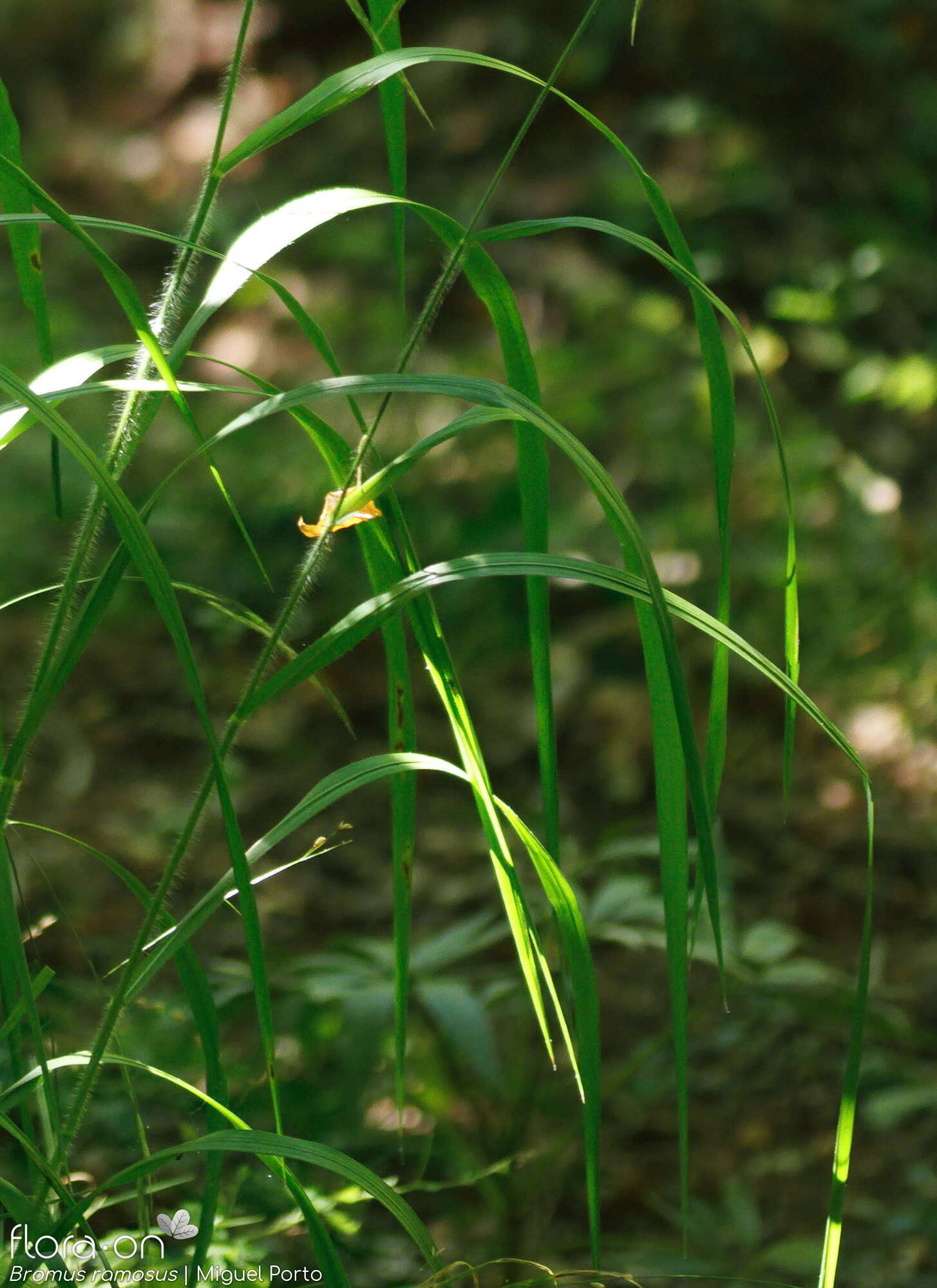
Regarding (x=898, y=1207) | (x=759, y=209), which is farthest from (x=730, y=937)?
(x=759, y=209)

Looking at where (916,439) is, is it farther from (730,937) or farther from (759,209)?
(730,937)

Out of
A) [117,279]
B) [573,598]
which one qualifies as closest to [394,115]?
[117,279]

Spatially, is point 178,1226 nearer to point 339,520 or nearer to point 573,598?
point 339,520

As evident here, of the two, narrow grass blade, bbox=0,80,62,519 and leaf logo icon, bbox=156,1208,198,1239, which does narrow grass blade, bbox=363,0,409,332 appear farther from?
leaf logo icon, bbox=156,1208,198,1239

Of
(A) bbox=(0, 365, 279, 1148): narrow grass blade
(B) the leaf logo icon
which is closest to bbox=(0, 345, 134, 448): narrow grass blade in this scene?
(A) bbox=(0, 365, 279, 1148): narrow grass blade

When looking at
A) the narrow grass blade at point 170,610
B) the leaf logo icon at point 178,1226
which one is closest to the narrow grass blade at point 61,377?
the narrow grass blade at point 170,610

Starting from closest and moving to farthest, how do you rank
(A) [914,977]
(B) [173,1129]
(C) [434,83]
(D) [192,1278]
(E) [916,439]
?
(D) [192,1278]
(B) [173,1129]
(A) [914,977]
(E) [916,439]
(C) [434,83]
